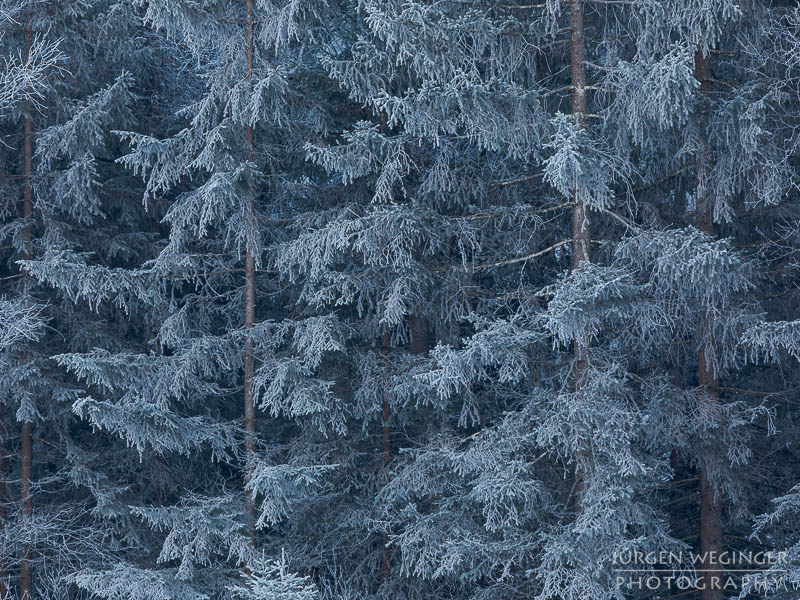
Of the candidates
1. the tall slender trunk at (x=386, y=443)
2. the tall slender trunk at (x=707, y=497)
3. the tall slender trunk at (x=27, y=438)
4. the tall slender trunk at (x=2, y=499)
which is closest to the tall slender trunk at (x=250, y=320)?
the tall slender trunk at (x=386, y=443)

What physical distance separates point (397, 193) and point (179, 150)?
2.34 m

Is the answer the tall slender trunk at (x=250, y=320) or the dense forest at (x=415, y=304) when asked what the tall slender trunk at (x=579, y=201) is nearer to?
the dense forest at (x=415, y=304)

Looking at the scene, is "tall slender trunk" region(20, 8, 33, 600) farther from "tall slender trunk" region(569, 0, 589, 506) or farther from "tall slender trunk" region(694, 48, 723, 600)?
"tall slender trunk" region(694, 48, 723, 600)

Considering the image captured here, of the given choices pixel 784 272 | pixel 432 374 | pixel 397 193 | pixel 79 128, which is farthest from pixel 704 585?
pixel 79 128

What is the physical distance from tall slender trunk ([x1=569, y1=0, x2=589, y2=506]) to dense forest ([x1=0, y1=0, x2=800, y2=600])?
3 cm

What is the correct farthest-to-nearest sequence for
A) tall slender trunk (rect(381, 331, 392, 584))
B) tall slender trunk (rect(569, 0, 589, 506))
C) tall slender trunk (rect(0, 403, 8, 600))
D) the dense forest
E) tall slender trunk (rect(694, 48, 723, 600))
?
tall slender trunk (rect(381, 331, 392, 584)), tall slender trunk (rect(0, 403, 8, 600)), tall slender trunk (rect(694, 48, 723, 600)), tall slender trunk (rect(569, 0, 589, 506)), the dense forest

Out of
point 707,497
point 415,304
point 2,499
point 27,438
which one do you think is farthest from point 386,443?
point 2,499

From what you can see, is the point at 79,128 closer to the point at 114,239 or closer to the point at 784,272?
the point at 114,239

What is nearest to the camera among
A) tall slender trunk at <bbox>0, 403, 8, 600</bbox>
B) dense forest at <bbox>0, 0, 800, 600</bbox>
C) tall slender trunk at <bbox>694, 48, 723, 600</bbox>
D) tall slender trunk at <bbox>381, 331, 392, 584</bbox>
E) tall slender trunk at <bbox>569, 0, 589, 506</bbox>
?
dense forest at <bbox>0, 0, 800, 600</bbox>

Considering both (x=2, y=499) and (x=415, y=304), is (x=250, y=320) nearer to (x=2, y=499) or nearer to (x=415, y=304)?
(x=415, y=304)

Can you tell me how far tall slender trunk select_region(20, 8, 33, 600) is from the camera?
8.95m

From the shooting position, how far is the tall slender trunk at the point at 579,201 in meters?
7.48

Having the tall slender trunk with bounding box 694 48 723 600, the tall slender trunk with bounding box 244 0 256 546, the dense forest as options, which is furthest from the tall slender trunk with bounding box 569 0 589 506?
the tall slender trunk with bounding box 244 0 256 546

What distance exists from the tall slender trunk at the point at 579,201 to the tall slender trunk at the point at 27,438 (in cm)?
602
